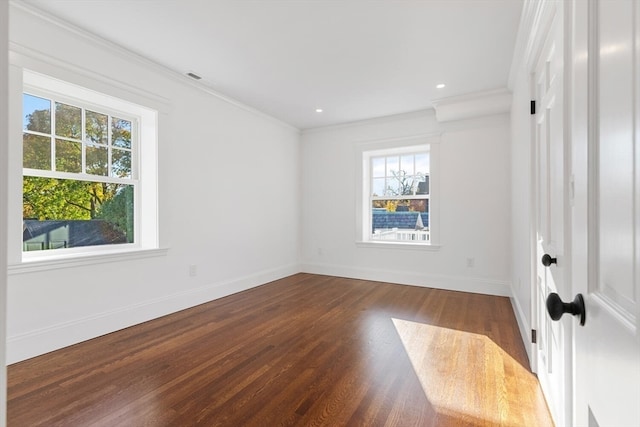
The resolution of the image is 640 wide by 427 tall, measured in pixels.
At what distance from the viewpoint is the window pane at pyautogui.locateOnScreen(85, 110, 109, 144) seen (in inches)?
112

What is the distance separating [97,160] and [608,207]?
3625 mm

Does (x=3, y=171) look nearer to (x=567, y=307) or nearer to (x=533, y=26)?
(x=567, y=307)

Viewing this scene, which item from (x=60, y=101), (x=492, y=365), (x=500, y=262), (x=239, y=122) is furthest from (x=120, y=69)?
(x=500, y=262)

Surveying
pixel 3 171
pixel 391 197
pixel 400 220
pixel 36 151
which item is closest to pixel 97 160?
pixel 36 151

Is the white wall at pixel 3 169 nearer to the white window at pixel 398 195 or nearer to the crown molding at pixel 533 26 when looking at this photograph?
the crown molding at pixel 533 26

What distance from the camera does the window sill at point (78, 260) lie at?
2248 mm

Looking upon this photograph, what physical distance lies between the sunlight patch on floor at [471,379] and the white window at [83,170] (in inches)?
113

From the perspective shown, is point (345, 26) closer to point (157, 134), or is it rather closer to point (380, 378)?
point (157, 134)

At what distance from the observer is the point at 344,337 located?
2625 millimetres

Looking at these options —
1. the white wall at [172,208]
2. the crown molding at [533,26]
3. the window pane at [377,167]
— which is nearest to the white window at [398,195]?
the window pane at [377,167]

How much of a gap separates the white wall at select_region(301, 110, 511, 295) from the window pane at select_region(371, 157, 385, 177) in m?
0.33

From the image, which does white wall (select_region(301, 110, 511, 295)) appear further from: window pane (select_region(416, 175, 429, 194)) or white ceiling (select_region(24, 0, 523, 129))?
white ceiling (select_region(24, 0, 523, 129))

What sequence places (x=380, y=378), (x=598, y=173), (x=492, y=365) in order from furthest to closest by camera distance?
(x=492, y=365) < (x=380, y=378) < (x=598, y=173)

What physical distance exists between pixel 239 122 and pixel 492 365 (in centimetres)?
395
